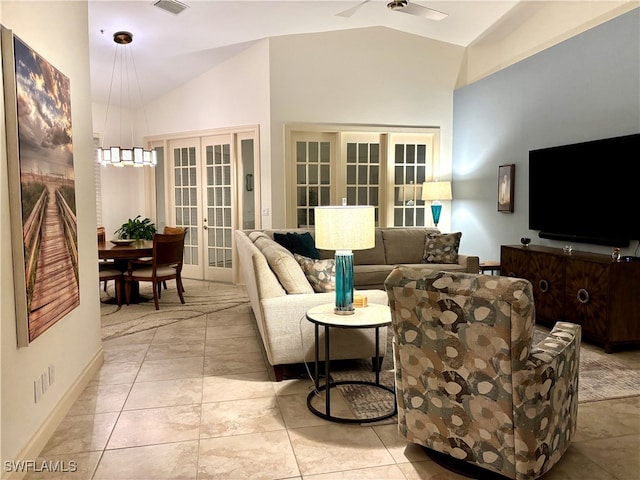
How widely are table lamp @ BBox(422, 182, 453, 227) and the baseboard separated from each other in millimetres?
4805

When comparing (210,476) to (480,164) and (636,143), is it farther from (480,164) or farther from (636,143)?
(480,164)

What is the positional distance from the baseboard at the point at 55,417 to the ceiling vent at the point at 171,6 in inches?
128

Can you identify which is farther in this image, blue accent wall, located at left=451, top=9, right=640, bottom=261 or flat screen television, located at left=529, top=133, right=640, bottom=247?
blue accent wall, located at left=451, top=9, right=640, bottom=261

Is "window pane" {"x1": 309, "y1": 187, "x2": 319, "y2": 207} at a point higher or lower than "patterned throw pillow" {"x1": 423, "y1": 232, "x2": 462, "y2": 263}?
higher

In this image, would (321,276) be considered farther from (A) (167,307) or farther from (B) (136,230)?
(B) (136,230)

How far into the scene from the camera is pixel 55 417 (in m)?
2.67

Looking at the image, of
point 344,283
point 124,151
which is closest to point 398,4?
point 344,283

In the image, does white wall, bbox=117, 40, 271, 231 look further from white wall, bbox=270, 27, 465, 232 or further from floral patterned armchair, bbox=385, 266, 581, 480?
floral patterned armchair, bbox=385, 266, 581, 480

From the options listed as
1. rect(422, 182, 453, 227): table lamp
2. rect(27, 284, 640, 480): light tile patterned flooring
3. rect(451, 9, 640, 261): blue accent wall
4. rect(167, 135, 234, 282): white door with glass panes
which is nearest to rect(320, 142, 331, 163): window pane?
rect(167, 135, 234, 282): white door with glass panes

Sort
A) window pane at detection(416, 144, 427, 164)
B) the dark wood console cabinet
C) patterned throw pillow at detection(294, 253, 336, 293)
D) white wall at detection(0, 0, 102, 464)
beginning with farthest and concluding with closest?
1. window pane at detection(416, 144, 427, 164)
2. the dark wood console cabinet
3. patterned throw pillow at detection(294, 253, 336, 293)
4. white wall at detection(0, 0, 102, 464)

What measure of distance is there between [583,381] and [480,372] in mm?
1851

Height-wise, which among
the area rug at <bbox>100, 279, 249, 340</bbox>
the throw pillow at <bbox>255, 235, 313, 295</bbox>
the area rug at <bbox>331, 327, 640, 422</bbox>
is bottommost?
the area rug at <bbox>331, 327, 640, 422</bbox>

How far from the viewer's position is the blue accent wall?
4.36 meters

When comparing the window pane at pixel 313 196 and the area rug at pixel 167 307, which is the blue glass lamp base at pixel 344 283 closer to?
the area rug at pixel 167 307
